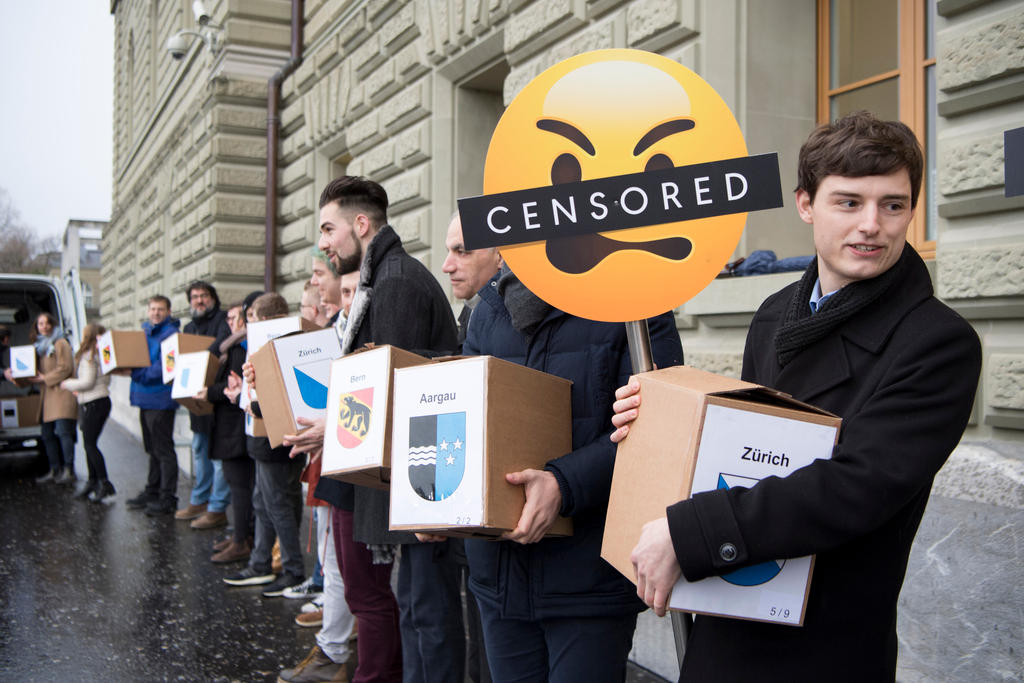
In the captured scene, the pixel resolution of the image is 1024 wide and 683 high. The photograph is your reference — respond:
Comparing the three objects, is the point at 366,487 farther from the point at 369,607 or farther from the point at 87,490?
the point at 87,490

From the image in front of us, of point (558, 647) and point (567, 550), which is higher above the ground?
point (567, 550)

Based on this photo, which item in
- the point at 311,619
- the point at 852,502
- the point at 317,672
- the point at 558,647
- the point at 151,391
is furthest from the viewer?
the point at 151,391

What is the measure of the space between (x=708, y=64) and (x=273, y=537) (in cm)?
364

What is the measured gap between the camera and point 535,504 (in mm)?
1912

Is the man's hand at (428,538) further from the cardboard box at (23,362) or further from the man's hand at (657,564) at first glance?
the cardboard box at (23,362)

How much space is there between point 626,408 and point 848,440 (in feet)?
1.22

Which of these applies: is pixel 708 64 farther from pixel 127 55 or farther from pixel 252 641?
pixel 127 55

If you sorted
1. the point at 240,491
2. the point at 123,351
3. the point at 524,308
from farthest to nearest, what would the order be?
the point at 123,351, the point at 240,491, the point at 524,308

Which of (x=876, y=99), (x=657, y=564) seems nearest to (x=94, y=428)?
(x=876, y=99)

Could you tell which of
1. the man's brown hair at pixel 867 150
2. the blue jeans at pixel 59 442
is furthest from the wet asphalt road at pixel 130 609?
the man's brown hair at pixel 867 150

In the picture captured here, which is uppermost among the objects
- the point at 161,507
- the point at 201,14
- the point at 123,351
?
the point at 201,14

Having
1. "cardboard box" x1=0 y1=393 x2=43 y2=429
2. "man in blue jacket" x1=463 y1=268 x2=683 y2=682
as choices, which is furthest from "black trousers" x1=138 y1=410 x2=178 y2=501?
"man in blue jacket" x1=463 y1=268 x2=683 y2=682

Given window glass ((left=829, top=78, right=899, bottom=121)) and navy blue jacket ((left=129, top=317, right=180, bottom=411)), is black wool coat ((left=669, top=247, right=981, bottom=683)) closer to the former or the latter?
window glass ((left=829, top=78, right=899, bottom=121))

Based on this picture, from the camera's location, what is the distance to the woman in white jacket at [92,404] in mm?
8305
